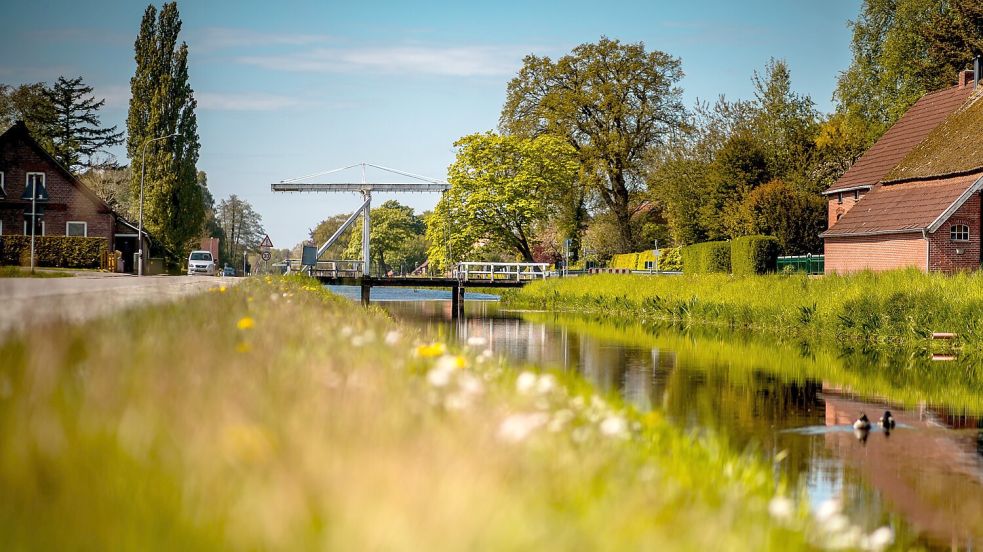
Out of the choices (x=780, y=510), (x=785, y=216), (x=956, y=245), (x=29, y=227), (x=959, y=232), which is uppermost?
(x=785, y=216)

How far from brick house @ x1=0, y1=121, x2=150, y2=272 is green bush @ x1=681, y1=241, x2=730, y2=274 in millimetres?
34179

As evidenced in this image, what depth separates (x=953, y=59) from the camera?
6312 centimetres

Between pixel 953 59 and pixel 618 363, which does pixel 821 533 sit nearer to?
pixel 618 363

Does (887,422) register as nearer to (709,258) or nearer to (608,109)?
(709,258)

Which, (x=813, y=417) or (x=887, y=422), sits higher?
(x=887, y=422)

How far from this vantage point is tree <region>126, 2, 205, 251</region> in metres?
69.2

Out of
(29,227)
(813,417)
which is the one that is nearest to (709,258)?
(813,417)

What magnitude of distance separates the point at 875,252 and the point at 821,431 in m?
34.4

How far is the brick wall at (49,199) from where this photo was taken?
6188 centimetres

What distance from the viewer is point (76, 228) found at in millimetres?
64812

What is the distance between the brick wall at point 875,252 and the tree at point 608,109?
78.4ft

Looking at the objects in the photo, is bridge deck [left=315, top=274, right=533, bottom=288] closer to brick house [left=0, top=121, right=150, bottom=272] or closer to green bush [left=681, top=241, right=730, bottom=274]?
brick house [left=0, top=121, right=150, bottom=272]

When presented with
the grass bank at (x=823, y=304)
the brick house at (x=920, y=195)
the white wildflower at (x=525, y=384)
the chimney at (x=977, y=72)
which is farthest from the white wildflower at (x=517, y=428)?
the chimney at (x=977, y=72)

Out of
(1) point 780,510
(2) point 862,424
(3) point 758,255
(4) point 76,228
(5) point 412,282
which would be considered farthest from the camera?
(5) point 412,282
